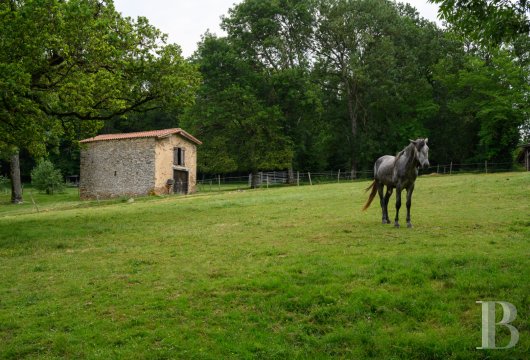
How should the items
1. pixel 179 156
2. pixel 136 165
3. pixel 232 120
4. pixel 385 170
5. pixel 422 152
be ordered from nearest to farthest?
pixel 422 152
pixel 385 170
pixel 136 165
pixel 179 156
pixel 232 120

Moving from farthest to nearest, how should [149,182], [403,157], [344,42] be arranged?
[344,42] → [149,182] → [403,157]

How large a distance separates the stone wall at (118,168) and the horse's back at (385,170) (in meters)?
27.7

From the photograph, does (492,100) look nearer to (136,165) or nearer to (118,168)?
(136,165)

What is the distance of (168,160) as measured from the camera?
4200 centimetres

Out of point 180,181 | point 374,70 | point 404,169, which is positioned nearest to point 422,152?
point 404,169

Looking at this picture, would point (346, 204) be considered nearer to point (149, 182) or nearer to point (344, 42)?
point (149, 182)

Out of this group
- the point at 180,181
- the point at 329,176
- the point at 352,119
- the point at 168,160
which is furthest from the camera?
the point at 352,119

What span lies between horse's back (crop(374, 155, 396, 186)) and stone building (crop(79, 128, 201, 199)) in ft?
90.4

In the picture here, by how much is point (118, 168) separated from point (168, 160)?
456 centimetres

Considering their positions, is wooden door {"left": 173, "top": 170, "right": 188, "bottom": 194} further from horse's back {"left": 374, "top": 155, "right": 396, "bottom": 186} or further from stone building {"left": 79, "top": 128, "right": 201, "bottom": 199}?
horse's back {"left": 374, "top": 155, "right": 396, "bottom": 186}

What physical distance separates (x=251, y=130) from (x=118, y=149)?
13646 mm

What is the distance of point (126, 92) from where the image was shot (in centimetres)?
1873

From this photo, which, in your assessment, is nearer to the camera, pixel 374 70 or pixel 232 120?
pixel 232 120

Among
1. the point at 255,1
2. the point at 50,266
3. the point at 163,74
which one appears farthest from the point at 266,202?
the point at 255,1
